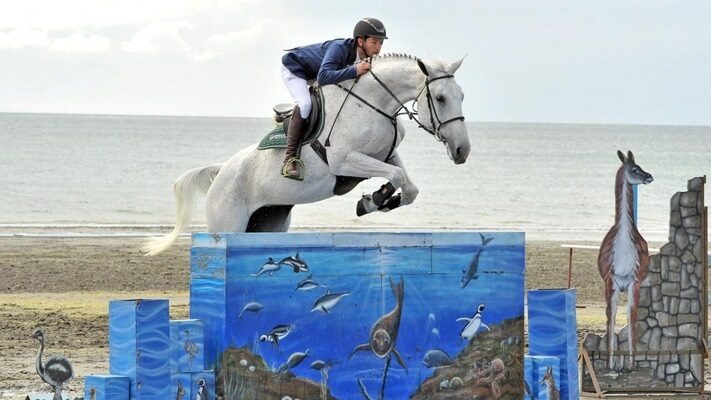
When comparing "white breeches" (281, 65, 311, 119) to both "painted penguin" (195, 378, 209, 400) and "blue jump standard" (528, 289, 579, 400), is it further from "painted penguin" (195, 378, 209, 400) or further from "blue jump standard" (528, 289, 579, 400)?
"painted penguin" (195, 378, 209, 400)

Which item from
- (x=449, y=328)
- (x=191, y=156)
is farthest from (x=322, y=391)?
(x=191, y=156)

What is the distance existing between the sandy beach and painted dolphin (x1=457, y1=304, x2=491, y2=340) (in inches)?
122

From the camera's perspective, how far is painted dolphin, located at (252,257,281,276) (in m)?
6.49

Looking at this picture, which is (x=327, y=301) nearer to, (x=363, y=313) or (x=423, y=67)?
(x=363, y=313)

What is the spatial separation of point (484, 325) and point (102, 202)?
33467 millimetres

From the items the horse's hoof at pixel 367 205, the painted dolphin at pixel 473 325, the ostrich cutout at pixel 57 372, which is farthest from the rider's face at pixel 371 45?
the ostrich cutout at pixel 57 372

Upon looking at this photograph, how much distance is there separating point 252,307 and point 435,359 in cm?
100

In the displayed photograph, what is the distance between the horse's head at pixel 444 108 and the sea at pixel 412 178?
19.9m

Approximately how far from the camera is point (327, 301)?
6.65 m

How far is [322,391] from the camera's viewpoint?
667 cm

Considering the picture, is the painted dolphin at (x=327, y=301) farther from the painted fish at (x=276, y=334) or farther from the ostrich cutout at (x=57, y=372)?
the ostrich cutout at (x=57, y=372)

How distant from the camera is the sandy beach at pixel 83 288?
37.0 feet

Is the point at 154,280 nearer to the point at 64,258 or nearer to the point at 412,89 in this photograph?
the point at 64,258

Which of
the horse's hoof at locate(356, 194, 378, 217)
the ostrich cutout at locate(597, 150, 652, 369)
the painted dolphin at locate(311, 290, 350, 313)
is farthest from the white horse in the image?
the ostrich cutout at locate(597, 150, 652, 369)
